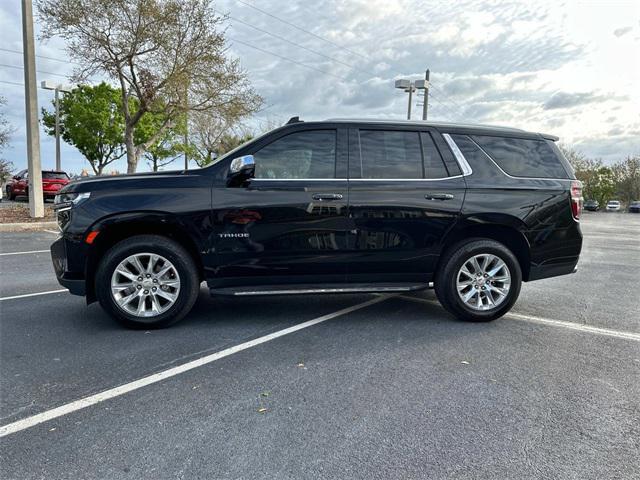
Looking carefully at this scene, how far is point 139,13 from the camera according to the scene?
50.7ft

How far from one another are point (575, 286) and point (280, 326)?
465cm

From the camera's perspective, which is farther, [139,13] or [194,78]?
[194,78]

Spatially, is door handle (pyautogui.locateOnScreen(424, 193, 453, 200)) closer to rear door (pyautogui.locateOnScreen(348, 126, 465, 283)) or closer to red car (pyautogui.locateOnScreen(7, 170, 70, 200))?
rear door (pyautogui.locateOnScreen(348, 126, 465, 283))

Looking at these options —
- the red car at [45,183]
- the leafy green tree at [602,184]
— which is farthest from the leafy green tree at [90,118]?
the leafy green tree at [602,184]

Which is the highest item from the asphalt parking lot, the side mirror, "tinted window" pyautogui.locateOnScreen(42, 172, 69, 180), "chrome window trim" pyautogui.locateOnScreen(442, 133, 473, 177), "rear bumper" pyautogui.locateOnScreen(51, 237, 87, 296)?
"tinted window" pyautogui.locateOnScreen(42, 172, 69, 180)

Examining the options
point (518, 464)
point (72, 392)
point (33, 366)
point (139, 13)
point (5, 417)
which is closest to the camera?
point (518, 464)

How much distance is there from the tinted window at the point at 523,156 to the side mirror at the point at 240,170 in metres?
2.34

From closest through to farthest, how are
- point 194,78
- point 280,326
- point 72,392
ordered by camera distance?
point 72,392 < point 280,326 < point 194,78

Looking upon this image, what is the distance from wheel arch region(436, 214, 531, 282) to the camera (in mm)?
4566

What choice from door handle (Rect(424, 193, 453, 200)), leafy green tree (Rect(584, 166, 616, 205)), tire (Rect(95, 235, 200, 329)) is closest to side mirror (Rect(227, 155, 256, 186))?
tire (Rect(95, 235, 200, 329))

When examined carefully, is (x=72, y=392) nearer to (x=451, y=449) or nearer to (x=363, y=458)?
(x=363, y=458)

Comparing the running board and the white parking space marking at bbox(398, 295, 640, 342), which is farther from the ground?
the running board

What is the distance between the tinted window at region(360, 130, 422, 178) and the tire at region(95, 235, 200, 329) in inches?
76.8

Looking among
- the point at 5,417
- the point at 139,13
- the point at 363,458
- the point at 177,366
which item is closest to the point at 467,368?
the point at 363,458
